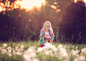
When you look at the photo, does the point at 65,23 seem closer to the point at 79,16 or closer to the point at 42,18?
the point at 79,16

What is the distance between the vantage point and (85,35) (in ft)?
48.9

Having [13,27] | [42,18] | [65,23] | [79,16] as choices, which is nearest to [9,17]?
[13,27]

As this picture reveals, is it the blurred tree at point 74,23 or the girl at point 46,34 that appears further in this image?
the blurred tree at point 74,23

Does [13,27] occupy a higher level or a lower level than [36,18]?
lower

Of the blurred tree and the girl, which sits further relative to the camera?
the blurred tree

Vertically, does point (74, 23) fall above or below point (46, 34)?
above

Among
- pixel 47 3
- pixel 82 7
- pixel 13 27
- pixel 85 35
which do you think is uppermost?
pixel 47 3

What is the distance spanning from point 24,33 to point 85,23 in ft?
24.9

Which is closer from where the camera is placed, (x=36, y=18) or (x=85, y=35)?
(x=36, y=18)

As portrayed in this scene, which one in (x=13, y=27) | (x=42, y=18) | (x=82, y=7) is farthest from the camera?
(x=82, y=7)

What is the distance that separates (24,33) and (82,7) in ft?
27.9

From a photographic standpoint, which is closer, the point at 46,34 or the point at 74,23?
the point at 46,34

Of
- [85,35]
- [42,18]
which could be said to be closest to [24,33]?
[42,18]

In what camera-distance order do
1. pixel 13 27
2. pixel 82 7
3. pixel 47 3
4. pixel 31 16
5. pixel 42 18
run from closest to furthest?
pixel 13 27 → pixel 31 16 → pixel 42 18 → pixel 82 7 → pixel 47 3
